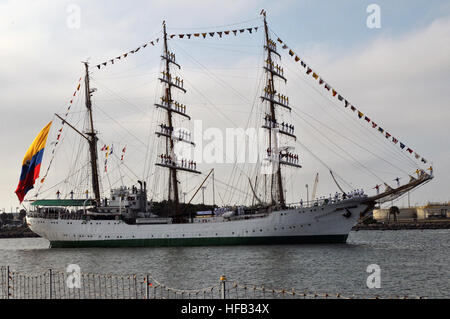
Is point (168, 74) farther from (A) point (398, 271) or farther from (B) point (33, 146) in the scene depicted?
(A) point (398, 271)

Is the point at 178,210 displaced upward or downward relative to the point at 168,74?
downward

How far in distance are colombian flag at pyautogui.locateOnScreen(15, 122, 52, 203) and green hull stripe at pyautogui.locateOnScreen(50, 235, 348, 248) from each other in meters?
10.2

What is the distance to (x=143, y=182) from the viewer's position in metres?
68.9

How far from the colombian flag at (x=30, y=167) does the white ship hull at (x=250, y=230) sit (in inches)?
372

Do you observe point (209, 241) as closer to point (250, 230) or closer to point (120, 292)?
point (250, 230)

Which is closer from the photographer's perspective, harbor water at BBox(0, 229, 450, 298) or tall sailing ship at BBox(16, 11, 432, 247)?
harbor water at BBox(0, 229, 450, 298)

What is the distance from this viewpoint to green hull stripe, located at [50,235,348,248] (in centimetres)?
5819

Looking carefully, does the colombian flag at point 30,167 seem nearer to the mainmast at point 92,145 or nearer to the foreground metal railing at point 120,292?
the mainmast at point 92,145

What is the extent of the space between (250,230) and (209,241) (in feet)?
17.8

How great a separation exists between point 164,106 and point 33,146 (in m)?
17.5

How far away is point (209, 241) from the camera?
6112 centimetres

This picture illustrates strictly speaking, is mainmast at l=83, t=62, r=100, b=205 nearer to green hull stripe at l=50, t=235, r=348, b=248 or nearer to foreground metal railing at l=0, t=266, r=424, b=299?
green hull stripe at l=50, t=235, r=348, b=248

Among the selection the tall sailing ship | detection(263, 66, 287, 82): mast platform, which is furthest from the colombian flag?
detection(263, 66, 287, 82): mast platform
